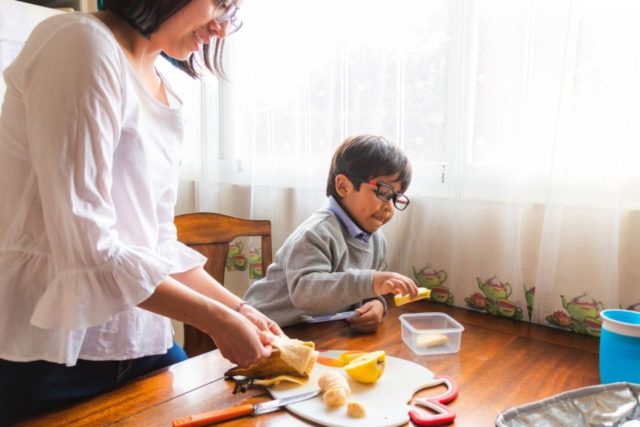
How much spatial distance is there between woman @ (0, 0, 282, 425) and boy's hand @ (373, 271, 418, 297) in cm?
31

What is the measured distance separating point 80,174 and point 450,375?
2.08 ft

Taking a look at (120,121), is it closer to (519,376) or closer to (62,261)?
(62,261)

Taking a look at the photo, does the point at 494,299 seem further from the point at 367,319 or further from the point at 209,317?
the point at 209,317

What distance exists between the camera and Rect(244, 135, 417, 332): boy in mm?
1003

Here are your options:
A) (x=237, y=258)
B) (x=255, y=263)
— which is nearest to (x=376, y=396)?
(x=255, y=263)

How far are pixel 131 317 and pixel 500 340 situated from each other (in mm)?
698

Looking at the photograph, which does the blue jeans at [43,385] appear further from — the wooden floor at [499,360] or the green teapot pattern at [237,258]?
the green teapot pattern at [237,258]

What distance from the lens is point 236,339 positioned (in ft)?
2.18

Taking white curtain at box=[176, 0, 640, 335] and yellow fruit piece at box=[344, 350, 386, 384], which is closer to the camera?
yellow fruit piece at box=[344, 350, 386, 384]

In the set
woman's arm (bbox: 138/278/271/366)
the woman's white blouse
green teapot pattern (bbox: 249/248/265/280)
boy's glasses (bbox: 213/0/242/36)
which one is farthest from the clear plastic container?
green teapot pattern (bbox: 249/248/265/280)

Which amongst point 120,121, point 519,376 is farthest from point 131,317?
point 519,376

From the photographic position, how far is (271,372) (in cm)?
75

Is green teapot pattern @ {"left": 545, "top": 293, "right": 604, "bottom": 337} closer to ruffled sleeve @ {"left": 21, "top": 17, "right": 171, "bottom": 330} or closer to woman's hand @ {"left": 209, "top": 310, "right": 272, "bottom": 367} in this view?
woman's hand @ {"left": 209, "top": 310, "right": 272, "bottom": 367}

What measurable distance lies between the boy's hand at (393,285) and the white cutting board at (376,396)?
165 millimetres
